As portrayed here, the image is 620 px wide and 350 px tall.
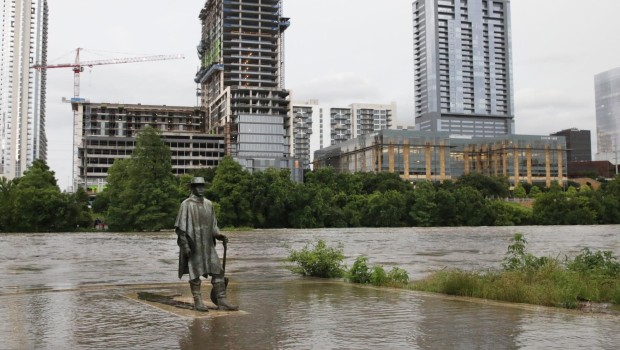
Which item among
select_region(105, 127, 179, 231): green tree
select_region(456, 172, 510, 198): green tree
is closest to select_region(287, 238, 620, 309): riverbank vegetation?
select_region(105, 127, 179, 231): green tree

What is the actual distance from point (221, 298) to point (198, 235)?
3.83 feet

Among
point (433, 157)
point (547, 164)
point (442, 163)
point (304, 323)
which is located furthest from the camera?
point (547, 164)

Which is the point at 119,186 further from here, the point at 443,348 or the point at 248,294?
the point at 443,348

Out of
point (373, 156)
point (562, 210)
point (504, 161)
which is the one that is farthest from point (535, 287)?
point (504, 161)

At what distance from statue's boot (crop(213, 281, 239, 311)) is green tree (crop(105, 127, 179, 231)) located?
249 feet

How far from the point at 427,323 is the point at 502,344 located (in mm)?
1833

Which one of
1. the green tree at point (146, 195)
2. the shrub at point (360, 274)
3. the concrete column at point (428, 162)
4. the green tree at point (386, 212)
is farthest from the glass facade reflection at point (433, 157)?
the shrub at point (360, 274)

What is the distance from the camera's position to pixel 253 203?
96.4 metres

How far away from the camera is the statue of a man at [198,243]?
10648mm

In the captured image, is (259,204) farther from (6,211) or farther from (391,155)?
(391,155)

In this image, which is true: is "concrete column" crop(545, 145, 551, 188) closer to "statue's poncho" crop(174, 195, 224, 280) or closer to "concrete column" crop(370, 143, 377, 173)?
"concrete column" crop(370, 143, 377, 173)

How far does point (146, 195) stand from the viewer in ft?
283

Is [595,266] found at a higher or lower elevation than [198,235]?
lower

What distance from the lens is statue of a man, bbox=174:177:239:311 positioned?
10.6 m
